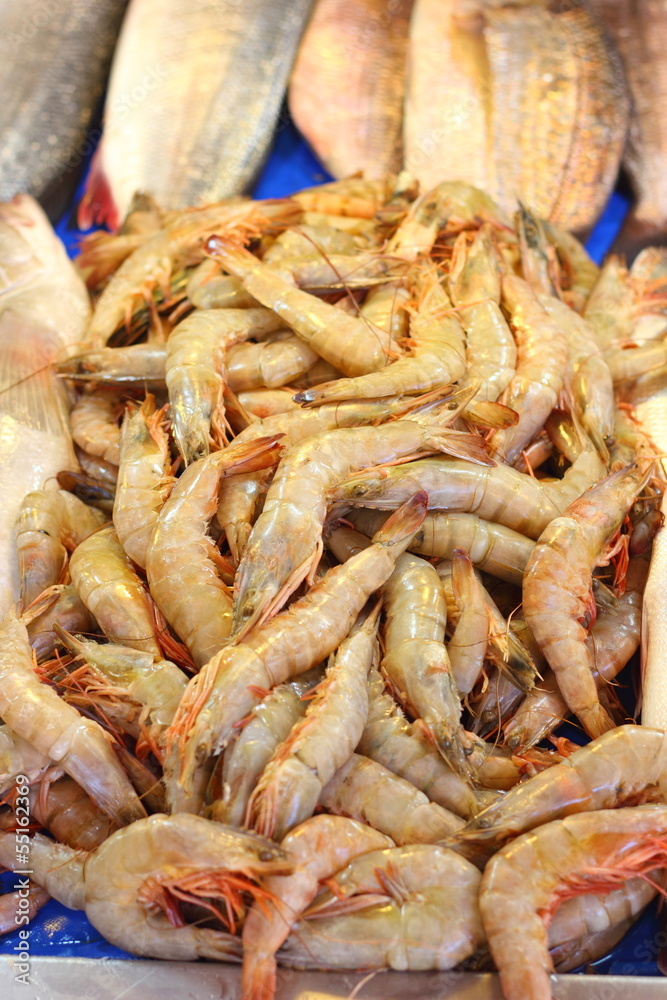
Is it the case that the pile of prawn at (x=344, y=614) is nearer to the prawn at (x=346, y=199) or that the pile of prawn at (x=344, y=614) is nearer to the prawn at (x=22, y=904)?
the prawn at (x=22, y=904)

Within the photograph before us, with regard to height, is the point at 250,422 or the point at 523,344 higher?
the point at 523,344

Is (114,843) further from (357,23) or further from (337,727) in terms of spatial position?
(357,23)

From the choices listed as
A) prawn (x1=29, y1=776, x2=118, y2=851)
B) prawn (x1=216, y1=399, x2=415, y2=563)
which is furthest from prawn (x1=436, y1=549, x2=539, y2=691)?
prawn (x1=29, y1=776, x2=118, y2=851)

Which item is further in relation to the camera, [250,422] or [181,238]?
[181,238]

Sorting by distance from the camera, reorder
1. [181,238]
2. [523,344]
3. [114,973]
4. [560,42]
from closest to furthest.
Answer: [114,973]
[523,344]
[181,238]
[560,42]

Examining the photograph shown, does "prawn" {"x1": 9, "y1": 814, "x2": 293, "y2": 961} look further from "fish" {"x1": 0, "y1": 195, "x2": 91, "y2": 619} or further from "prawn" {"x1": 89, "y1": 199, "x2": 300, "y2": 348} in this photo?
"prawn" {"x1": 89, "y1": 199, "x2": 300, "y2": 348}

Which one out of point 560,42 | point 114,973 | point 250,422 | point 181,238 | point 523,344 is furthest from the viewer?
point 560,42

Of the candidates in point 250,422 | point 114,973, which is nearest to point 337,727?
point 114,973

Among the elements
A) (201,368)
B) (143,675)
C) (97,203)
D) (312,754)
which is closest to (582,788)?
(312,754)
